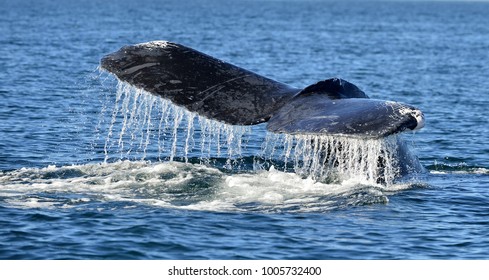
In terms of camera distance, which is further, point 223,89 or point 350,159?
point 350,159

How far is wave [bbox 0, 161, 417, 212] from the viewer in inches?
451

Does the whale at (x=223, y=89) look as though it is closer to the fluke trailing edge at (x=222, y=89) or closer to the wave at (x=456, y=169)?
the fluke trailing edge at (x=222, y=89)

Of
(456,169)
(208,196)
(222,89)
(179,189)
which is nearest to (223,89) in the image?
(222,89)

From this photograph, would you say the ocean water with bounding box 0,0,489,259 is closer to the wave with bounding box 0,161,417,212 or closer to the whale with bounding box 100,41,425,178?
the wave with bounding box 0,161,417,212

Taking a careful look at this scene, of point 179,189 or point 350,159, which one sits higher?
point 350,159

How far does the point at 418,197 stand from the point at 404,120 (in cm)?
317

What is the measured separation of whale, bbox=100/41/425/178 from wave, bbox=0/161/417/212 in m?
1.23

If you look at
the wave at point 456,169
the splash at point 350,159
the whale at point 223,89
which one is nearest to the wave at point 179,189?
the splash at point 350,159

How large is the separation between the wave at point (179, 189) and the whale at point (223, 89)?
123 centimetres

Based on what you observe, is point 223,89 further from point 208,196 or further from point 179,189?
point 179,189

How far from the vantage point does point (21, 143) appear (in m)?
16.3

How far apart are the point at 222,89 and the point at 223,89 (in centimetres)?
1

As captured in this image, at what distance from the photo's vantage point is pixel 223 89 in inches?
431

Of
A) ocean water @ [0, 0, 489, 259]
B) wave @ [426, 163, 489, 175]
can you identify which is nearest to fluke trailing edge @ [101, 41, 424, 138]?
ocean water @ [0, 0, 489, 259]
